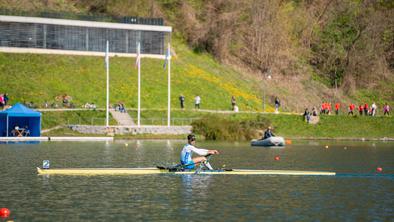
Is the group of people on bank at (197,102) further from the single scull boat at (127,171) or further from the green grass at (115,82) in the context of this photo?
the single scull boat at (127,171)

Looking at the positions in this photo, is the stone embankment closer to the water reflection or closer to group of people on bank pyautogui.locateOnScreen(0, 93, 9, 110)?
group of people on bank pyautogui.locateOnScreen(0, 93, 9, 110)

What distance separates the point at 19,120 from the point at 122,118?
12923 mm

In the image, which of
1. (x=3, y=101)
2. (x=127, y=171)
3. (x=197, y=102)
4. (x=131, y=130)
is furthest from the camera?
(x=197, y=102)

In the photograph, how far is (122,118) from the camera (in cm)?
9325

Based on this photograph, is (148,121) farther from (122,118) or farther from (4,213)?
(4,213)

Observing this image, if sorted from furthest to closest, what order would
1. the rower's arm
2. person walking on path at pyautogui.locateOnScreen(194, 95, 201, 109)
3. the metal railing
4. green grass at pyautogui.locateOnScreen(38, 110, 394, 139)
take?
person walking on path at pyautogui.locateOnScreen(194, 95, 201, 109) → green grass at pyautogui.locateOnScreen(38, 110, 394, 139) → the metal railing → the rower's arm

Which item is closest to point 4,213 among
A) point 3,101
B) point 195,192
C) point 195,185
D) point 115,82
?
point 195,192

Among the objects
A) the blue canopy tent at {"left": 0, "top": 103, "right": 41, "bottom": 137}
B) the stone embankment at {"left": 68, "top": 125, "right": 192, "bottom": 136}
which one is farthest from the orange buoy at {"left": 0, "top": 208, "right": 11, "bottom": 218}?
the stone embankment at {"left": 68, "top": 125, "right": 192, "bottom": 136}

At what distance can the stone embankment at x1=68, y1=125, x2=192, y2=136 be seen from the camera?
3440 inches

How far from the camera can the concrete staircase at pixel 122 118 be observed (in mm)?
92125

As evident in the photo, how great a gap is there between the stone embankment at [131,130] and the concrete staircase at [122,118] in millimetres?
3088

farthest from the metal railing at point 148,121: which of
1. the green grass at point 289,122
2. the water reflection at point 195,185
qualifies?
the water reflection at point 195,185

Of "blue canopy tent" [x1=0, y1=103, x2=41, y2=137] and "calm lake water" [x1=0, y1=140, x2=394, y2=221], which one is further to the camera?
"blue canopy tent" [x1=0, y1=103, x2=41, y2=137]

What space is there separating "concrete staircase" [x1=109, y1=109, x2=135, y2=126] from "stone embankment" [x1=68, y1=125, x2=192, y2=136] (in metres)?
3.09
